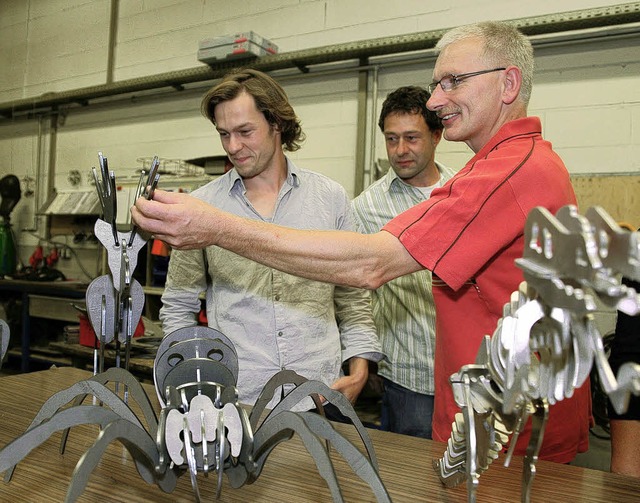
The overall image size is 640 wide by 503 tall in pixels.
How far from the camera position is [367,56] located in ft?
10.6

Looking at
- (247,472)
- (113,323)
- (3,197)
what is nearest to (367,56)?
(113,323)

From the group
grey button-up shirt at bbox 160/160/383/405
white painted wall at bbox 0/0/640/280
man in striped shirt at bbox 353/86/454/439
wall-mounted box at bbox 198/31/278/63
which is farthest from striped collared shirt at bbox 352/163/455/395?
wall-mounted box at bbox 198/31/278/63

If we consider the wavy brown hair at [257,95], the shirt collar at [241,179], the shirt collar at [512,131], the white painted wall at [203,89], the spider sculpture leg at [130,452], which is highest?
the white painted wall at [203,89]

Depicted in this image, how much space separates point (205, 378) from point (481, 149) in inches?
27.9

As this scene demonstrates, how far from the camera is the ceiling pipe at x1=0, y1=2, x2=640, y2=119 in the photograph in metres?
2.54

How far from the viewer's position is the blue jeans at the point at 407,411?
1.74 meters

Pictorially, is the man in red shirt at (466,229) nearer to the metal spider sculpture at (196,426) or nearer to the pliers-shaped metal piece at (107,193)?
the pliers-shaped metal piece at (107,193)

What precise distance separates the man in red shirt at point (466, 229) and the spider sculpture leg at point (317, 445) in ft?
1.10

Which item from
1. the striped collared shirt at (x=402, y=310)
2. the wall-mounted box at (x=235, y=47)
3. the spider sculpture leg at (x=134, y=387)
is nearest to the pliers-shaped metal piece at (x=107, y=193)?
the spider sculpture leg at (x=134, y=387)

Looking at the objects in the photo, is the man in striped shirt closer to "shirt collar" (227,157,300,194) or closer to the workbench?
"shirt collar" (227,157,300,194)

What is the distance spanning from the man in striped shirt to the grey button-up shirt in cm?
25

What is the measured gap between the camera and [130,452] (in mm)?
726

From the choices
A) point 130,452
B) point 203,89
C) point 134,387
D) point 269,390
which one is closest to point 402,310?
point 269,390

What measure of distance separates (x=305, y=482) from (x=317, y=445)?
0.71 feet
